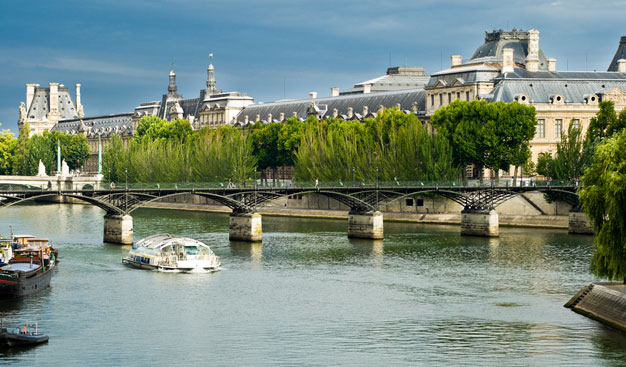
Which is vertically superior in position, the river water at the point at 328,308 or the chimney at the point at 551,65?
the chimney at the point at 551,65

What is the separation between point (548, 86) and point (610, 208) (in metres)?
91.5

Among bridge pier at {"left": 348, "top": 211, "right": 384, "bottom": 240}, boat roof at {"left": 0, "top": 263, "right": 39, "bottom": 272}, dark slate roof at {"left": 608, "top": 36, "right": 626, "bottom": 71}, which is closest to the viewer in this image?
boat roof at {"left": 0, "top": 263, "right": 39, "bottom": 272}

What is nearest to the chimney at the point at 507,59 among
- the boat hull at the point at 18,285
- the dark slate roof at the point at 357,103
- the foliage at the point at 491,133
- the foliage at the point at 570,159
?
the dark slate roof at the point at 357,103

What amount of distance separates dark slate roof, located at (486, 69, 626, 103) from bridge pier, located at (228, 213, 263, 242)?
51561mm

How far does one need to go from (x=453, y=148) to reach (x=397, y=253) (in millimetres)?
40657

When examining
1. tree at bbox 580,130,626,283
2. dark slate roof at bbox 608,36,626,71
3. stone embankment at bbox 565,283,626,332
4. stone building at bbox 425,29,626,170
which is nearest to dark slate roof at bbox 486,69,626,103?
stone building at bbox 425,29,626,170

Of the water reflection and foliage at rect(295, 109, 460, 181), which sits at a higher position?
foliage at rect(295, 109, 460, 181)

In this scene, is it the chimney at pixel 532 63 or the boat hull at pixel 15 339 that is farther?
the chimney at pixel 532 63

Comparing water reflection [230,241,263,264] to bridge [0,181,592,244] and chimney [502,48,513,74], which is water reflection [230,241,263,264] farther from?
chimney [502,48,513,74]

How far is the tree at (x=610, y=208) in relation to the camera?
183ft

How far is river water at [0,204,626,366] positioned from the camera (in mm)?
52281

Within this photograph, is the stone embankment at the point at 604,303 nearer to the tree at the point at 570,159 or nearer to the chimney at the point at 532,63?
the tree at the point at 570,159

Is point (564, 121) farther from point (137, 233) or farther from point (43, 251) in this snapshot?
point (43, 251)

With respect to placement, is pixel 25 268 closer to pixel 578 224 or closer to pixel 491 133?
pixel 578 224
